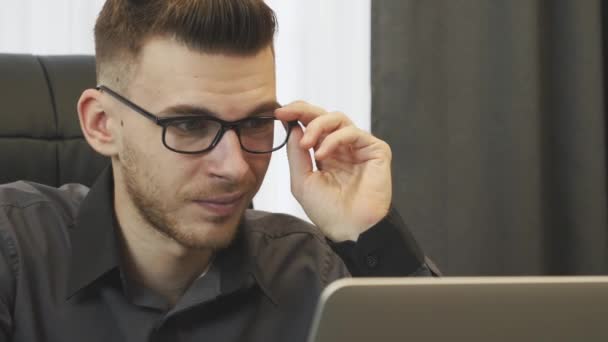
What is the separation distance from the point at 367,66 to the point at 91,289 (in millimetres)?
1159

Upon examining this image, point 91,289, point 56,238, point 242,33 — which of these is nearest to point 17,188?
point 56,238

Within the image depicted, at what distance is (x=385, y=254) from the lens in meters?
1.25

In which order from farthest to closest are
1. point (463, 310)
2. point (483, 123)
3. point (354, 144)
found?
point (483, 123)
point (354, 144)
point (463, 310)

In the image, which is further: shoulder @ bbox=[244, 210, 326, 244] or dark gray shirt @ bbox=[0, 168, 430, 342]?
shoulder @ bbox=[244, 210, 326, 244]

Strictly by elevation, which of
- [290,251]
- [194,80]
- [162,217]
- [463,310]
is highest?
[194,80]

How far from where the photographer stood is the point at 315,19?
214 centimetres

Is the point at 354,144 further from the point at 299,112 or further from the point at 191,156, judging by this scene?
the point at 191,156

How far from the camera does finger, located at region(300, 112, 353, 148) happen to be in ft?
4.13

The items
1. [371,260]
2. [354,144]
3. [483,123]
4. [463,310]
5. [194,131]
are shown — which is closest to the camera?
[463,310]

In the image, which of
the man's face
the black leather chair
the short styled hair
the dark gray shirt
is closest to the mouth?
the man's face

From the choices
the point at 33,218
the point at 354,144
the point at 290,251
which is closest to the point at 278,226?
the point at 290,251

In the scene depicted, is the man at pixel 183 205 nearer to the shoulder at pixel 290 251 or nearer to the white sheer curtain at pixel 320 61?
the shoulder at pixel 290 251

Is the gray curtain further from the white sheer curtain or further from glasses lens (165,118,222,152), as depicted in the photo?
glasses lens (165,118,222,152)

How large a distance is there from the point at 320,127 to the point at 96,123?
0.36 meters
